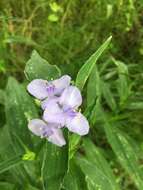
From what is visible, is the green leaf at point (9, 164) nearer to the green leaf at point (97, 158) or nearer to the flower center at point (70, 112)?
the flower center at point (70, 112)

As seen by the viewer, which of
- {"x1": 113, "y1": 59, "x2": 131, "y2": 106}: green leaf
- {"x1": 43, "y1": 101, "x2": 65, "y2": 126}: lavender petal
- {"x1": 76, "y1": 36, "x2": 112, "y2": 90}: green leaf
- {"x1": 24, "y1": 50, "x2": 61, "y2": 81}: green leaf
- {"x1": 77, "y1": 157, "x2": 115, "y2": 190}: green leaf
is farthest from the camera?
{"x1": 113, "y1": 59, "x2": 131, "y2": 106}: green leaf

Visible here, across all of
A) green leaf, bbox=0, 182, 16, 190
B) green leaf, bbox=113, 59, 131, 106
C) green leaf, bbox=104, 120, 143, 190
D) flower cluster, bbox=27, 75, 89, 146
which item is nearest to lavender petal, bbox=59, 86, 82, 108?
flower cluster, bbox=27, 75, 89, 146

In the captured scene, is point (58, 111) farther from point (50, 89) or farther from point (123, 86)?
point (123, 86)

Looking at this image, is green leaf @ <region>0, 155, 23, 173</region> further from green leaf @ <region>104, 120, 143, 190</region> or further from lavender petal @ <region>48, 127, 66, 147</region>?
green leaf @ <region>104, 120, 143, 190</region>

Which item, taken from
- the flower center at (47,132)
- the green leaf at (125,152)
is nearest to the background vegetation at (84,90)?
the green leaf at (125,152)

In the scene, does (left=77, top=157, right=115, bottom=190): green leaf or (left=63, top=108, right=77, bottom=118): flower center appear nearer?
(left=63, top=108, right=77, bottom=118): flower center
